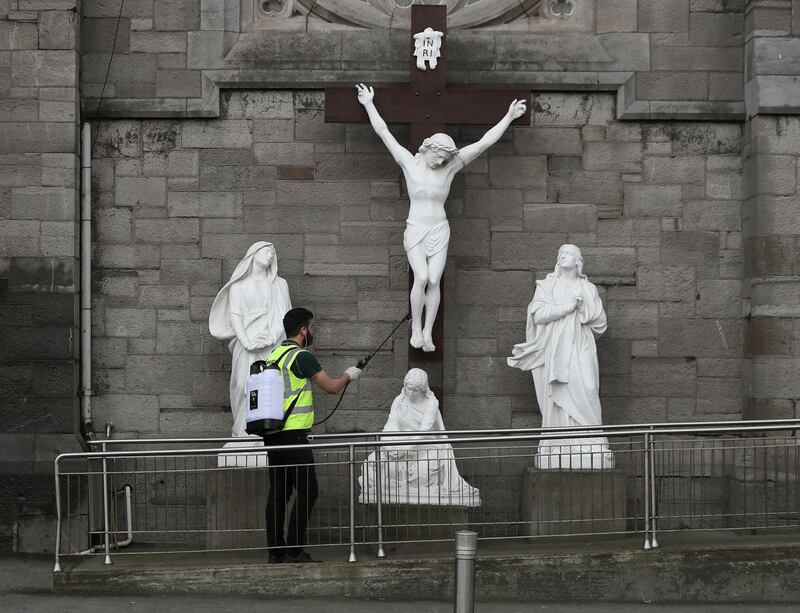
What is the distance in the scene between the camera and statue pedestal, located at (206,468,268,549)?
10.7 m

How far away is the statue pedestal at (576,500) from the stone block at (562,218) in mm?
2339

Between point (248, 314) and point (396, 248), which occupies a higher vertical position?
point (396, 248)

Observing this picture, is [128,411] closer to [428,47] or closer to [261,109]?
[261,109]

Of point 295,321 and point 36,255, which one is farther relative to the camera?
point 36,255

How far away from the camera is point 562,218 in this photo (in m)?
12.0

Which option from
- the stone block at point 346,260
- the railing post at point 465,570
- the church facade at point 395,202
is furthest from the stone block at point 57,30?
the railing post at point 465,570

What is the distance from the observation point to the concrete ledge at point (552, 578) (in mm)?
9406

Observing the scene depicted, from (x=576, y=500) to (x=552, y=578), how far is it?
4.05 feet

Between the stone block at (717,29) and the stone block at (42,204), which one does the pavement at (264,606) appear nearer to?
the stone block at (42,204)

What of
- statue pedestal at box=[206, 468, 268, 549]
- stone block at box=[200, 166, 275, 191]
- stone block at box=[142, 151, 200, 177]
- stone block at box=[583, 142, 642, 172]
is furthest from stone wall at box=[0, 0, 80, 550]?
stone block at box=[583, 142, 642, 172]

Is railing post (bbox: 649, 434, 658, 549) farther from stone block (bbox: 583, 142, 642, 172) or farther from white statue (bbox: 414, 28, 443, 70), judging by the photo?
white statue (bbox: 414, 28, 443, 70)

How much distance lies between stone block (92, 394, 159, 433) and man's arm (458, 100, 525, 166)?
11.1 ft

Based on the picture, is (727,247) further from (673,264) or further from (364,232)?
(364,232)

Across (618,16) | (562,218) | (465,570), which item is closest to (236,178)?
(562,218)
